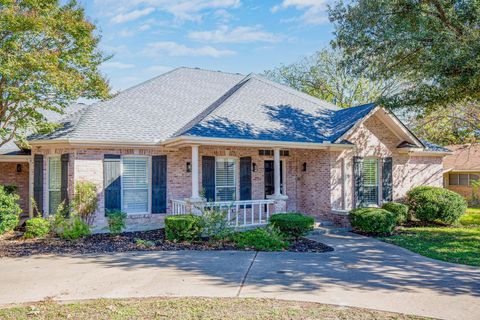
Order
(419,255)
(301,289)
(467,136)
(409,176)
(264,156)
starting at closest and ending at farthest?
1. (301,289)
2. (419,255)
3. (264,156)
4. (409,176)
5. (467,136)

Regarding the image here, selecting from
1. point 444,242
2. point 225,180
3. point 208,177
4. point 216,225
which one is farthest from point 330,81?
point 216,225

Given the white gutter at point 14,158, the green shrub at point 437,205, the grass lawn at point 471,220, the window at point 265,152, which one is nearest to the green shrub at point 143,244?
the window at point 265,152

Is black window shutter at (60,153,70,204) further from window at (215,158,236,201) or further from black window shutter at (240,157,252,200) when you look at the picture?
black window shutter at (240,157,252,200)

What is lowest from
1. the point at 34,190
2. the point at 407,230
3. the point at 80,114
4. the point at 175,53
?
the point at 407,230

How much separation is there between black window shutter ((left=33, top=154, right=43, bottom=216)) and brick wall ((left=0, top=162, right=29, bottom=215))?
1982 millimetres

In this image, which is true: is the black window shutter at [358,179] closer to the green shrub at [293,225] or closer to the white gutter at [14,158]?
the green shrub at [293,225]

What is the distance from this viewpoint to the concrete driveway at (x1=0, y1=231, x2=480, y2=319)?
5902 mm

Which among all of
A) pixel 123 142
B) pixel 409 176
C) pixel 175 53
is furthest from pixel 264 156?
pixel 175 53

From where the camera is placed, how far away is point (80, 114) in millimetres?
14062

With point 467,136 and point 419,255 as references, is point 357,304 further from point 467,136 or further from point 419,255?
point 467,136

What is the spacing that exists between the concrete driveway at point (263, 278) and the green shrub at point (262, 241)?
0.64 meters

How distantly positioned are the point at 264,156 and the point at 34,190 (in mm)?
8429

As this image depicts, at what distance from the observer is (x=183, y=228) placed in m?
10.5

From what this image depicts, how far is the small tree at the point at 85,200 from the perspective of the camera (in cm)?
1167
